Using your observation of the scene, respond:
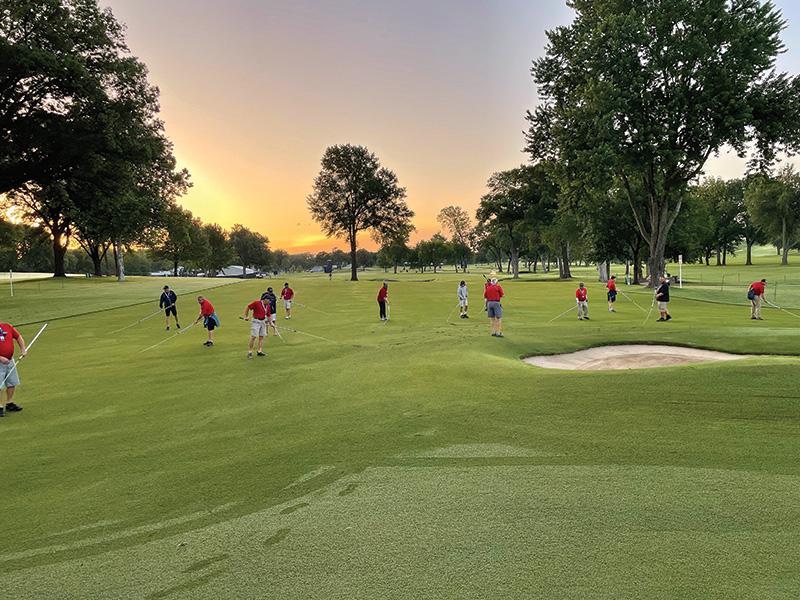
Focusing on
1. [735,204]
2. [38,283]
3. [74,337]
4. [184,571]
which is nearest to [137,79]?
[74,337]

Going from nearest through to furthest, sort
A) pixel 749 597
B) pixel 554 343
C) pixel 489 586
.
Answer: pixel 749 597, pixel 489 586, pixel 554 343

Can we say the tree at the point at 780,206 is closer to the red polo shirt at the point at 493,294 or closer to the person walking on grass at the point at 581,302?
the person walking on grass at the point at 581,302

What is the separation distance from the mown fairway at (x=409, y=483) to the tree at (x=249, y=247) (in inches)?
5692

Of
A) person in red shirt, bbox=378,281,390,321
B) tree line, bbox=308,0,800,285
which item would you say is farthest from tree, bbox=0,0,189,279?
tree line, bbox=308,0,800,285

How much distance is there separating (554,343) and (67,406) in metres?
16.0

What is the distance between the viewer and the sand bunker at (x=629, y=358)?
46.2 ft

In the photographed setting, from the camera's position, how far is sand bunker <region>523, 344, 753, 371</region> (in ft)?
46.2

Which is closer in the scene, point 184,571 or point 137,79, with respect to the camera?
point 184,571

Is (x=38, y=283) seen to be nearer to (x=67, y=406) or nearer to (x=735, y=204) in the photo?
(x=67, y=406)

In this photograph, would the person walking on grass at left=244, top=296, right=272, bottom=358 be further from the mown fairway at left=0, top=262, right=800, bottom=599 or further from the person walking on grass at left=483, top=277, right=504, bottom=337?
the person walking on grass at left=483, top=277, right=504, bottom=337

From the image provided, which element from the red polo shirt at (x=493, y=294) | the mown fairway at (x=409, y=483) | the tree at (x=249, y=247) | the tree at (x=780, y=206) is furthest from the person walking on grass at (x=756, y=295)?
the tree at (x=249, y=247)

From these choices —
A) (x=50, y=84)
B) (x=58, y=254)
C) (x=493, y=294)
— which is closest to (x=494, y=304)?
(x=493, y=294)

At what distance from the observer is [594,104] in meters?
36.5

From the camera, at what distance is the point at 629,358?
14.8 meters
